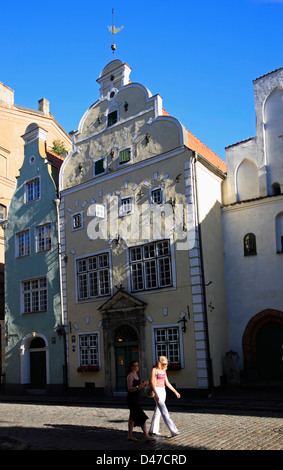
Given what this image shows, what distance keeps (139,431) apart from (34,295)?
14.5 meters

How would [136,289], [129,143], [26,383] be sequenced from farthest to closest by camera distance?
[26,383]
[129,143]
[136,289]

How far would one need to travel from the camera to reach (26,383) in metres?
23.5

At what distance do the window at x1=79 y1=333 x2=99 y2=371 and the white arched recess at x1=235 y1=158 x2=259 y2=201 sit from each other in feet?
29.4

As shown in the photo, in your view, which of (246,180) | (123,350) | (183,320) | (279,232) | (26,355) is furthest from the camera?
(26,355)

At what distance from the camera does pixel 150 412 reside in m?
14.3

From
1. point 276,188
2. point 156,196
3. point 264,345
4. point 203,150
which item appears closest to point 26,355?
point 156,196

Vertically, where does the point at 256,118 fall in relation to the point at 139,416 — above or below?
above

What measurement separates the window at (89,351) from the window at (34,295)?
3.04 meters

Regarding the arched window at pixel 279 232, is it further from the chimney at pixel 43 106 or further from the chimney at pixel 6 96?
the chimney at pixel 43 106

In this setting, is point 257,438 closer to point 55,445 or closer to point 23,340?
point 55,445

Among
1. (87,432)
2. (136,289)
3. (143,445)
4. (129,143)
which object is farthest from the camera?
(129,143)

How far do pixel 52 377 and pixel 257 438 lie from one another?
1481 cm

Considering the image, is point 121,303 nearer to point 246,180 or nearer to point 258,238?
point 258,238
